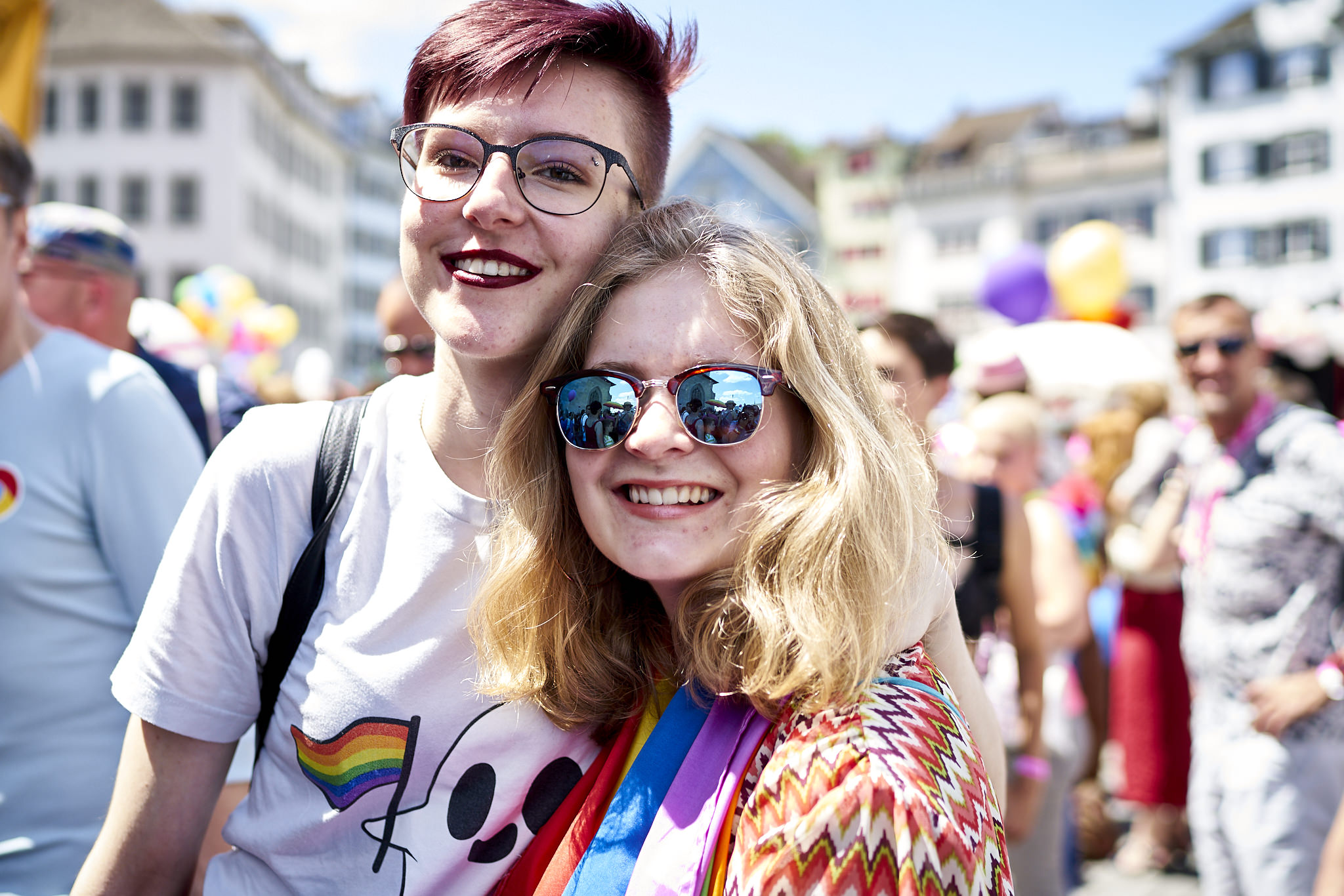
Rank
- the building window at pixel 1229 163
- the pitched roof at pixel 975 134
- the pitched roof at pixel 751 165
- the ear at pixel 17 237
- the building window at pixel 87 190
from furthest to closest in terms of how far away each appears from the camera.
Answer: the pitched roof at pixel 975 134 < the pitched roof at pixel 751 165 < the building window at pixel 87 190 < the building window at pixel 1229 163 < the ear at pixel 17 237

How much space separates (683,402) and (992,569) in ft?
7.78

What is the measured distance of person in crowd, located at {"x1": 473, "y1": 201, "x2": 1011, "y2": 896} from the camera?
5.00ft

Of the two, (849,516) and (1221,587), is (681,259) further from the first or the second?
(1221,587)

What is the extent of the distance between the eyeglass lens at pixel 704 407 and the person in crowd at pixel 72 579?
42.3 inches

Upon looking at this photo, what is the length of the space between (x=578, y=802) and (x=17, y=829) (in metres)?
1.26

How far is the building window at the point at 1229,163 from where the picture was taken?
1550 inches

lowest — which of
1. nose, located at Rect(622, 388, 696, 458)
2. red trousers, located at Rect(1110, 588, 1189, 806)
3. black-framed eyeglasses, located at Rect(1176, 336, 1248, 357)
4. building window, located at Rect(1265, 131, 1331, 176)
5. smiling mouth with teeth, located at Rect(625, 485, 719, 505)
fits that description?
red trousers, located at Rect(1110, 588, 1189, 806)

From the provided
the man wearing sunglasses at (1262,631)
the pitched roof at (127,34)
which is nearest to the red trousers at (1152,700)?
the man wearing sunglasses at (1262,631)

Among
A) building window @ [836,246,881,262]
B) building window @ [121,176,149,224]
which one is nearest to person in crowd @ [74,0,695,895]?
building window @ [121,176,149,224]

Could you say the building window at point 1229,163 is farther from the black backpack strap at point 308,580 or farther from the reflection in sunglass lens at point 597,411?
the black backpack strap at point 308,580

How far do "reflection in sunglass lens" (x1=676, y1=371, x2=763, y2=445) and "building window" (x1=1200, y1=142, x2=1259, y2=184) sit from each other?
4325 cm

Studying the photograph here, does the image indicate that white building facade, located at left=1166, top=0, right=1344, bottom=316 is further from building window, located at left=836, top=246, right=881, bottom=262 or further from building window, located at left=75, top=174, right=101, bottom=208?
building window, located at left=75, top=174, right=101, bottom=208

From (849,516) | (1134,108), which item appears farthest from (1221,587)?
(1134,108)

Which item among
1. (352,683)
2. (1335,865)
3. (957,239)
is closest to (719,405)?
(352,683)
